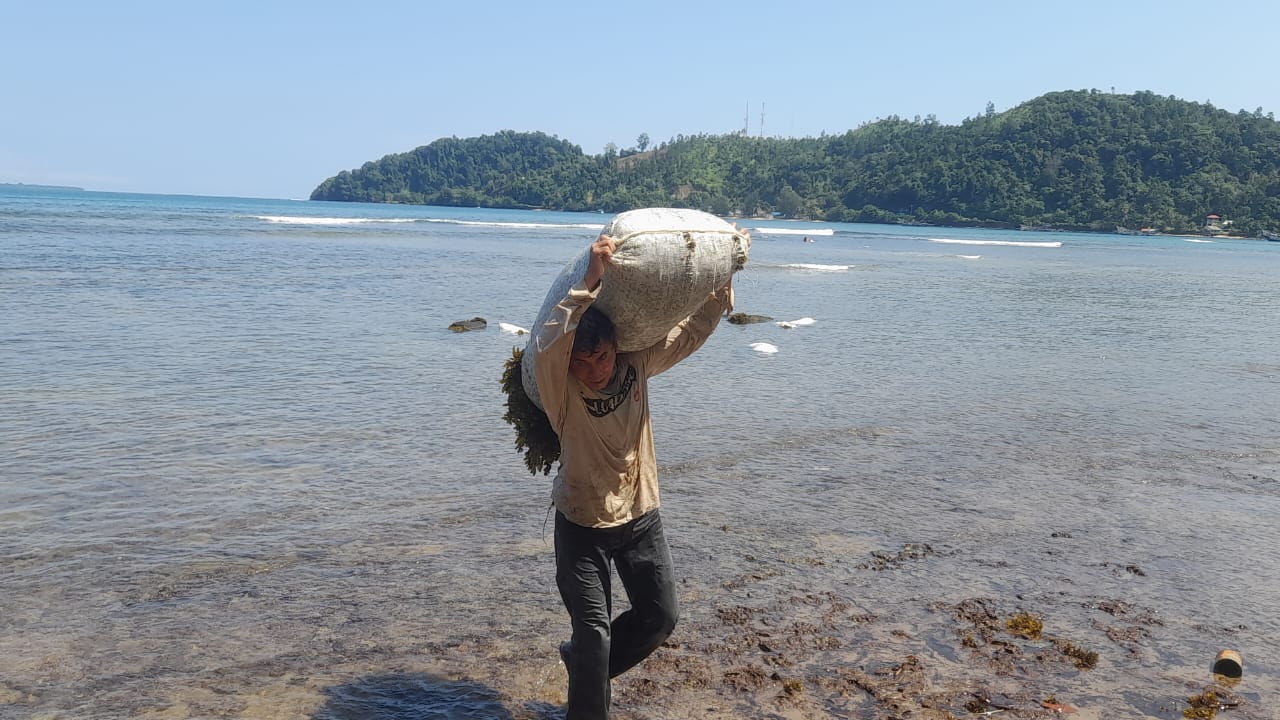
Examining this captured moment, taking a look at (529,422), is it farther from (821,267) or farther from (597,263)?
(821,267)

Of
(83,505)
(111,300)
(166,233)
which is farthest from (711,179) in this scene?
(83,505)

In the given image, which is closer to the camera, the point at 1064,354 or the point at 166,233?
the point at 1064,354

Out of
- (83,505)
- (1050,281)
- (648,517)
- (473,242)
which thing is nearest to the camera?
(648,517)

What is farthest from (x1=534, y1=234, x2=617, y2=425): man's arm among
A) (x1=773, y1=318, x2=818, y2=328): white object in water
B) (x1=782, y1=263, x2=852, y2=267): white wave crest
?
(x1=782, y1=263, x2=852, y2=267): white wave crest

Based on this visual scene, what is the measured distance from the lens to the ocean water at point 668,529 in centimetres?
477

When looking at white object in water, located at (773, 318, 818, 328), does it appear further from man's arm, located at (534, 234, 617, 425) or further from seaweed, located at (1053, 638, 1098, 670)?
man's arm, located at (534, 234, 617, 425)

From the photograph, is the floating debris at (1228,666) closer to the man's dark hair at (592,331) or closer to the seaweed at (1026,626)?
the seaweed at (1026,626)

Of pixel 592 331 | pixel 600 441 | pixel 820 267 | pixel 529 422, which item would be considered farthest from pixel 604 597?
pixel 820 267

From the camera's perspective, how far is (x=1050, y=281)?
38.4 metres

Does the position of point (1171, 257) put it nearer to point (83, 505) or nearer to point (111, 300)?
point (111, 300)

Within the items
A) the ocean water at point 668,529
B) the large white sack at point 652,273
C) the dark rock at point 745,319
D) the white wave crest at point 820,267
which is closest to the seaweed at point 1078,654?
the ocean water at point 668,529

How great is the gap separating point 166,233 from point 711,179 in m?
141

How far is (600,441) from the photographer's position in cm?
380

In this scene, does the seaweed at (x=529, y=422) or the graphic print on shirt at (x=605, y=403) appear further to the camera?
the seaweed at (x=529, y=422)
